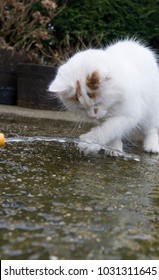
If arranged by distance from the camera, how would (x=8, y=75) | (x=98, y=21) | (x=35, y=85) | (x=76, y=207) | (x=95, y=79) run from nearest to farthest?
1. (x=76, y=207)
2. (x=95, y=79)
3. (x=35, y=85)
4. (x=8, y=75)
5. (x=98, y=21)

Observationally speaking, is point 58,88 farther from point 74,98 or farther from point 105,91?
point 105,91

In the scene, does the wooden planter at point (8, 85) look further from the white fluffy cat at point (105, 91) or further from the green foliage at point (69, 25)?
the white fluffy cat at point (105, 91)

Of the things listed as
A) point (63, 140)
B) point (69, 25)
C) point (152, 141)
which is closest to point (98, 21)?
point (69, 25)

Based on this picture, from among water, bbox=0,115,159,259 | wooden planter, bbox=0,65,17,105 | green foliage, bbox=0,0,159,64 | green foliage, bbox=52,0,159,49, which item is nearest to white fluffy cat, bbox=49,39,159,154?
water, bbox=0,115,159,259

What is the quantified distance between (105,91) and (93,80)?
0.11 metres

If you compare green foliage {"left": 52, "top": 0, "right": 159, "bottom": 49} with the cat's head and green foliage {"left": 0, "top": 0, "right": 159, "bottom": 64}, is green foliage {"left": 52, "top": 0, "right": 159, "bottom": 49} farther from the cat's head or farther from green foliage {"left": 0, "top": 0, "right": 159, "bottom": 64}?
the cat's head

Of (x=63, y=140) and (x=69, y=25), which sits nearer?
(x=63, y=140)

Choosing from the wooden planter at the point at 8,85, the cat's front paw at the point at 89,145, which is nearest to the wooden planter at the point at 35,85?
the wooden planter at the point at 8,85

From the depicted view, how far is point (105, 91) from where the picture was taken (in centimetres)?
231

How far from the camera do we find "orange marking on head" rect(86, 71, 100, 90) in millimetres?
2235

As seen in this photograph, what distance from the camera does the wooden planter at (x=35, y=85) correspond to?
4750mm

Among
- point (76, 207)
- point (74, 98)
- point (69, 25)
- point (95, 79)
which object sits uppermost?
point (69, 25)

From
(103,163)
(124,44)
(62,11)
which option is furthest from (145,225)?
(62,11)
